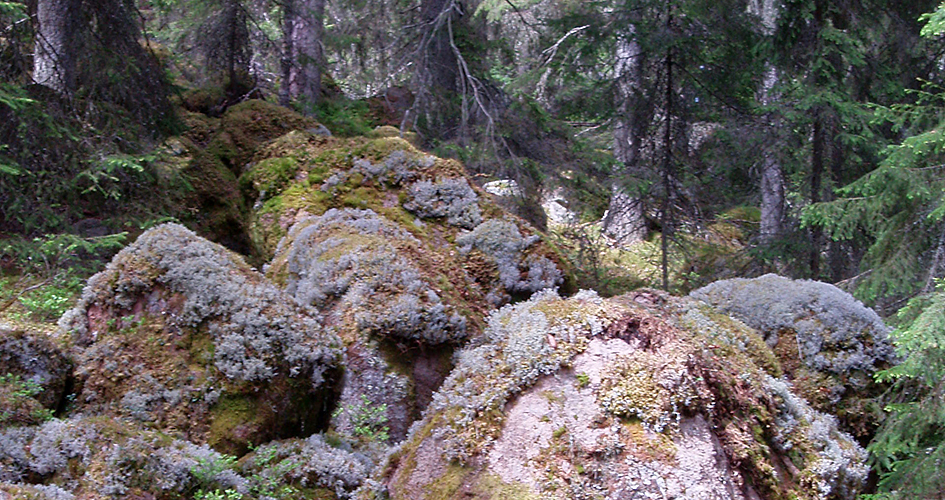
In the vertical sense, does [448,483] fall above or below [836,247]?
below

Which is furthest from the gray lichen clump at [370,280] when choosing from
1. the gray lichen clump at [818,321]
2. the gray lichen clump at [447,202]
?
the gray lichen clump at [818,321]

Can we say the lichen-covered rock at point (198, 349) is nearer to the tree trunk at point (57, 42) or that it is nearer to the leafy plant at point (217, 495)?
the leafy plant at point (217, 495)

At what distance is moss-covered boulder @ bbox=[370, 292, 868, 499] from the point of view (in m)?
3.38

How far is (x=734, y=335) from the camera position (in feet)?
16.8

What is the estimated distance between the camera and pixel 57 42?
299 inches

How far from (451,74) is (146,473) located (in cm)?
877

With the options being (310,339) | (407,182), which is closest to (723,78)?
(407,182)

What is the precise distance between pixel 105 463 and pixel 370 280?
2335mm

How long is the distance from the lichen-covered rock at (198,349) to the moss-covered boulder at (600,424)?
1090 millimetres

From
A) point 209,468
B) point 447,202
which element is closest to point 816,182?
point 447,202

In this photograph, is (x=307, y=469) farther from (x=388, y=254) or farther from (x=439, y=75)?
(x=439, y=75)

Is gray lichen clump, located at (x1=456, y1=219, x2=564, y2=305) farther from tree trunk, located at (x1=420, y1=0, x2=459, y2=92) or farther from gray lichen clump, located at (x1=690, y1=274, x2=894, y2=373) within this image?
tree trunk, located at (x1=420, y1=0, x2=459, y2=92)

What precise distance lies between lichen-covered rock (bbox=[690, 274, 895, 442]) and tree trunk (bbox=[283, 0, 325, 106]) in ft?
26.5

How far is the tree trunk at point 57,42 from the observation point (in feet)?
24.3
